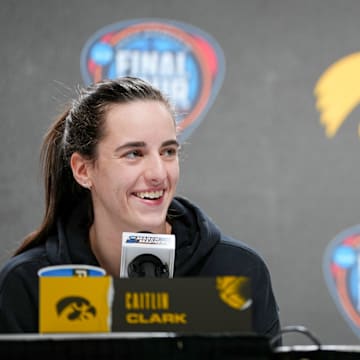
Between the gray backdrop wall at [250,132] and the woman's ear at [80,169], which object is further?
the gray backdrop wall at [250,132]

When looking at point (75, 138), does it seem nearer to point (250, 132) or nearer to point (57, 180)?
point (57, 180)

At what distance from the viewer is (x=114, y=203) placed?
161 cm

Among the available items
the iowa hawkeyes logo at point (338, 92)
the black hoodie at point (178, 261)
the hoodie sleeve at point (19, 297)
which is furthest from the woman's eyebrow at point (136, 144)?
the iowa hawkeyes logo at point (338, 92)

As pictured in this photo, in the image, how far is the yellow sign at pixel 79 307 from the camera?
936mm

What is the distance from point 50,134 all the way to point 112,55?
1.02 meters

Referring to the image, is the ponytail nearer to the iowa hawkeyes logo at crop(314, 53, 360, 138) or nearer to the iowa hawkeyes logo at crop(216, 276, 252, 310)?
the iowa hawkeyes logo at crop(216, 276, 252, 310)

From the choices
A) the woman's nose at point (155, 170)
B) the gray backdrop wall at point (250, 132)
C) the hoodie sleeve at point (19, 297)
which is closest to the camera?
the hoodie sleeve at point (19, 297)

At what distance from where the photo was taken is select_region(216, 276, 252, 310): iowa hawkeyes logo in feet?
3.09

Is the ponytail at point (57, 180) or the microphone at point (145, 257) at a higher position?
the ponytail at point (57, 180)

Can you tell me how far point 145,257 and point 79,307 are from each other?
31 cm

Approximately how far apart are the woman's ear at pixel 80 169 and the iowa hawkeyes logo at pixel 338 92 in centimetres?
135

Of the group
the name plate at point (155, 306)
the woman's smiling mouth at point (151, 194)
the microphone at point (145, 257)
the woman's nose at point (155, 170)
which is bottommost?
the name plate at point (155, 306)

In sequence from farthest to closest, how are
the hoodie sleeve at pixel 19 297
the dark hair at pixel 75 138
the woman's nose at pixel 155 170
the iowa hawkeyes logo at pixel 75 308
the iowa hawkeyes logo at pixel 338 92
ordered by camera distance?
the iowa hawkeyes logo at pixel 338 92
the dark hair at pixel 75 138
the woman's nose at pixel 155 170
the hoodie sleeve at pixel 19 297
the iowa hawkeyes logo at pixel 75 308

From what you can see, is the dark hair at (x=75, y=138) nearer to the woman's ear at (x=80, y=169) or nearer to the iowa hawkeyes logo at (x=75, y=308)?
the woman's ear at (x=80, y=169)
